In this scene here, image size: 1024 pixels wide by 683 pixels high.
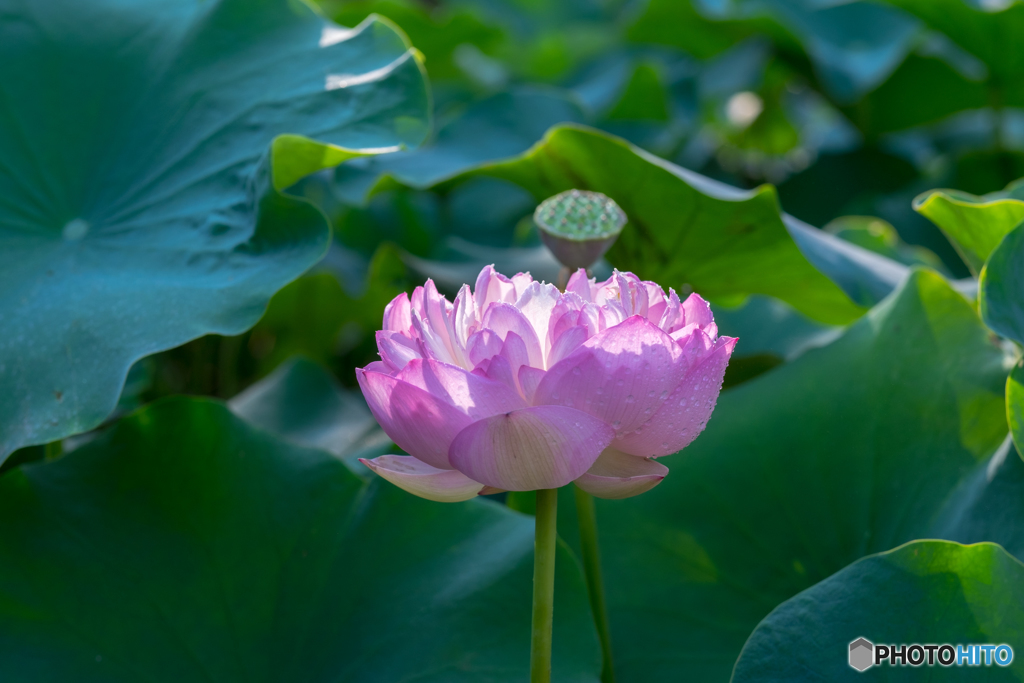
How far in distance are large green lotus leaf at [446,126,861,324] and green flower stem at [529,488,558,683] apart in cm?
42

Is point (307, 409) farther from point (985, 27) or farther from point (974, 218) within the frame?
point (985, 27)

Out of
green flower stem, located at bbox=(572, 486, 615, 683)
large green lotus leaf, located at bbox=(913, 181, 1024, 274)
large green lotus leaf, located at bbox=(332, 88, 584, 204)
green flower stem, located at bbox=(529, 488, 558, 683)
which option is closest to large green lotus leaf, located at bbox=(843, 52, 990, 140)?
large green lotus leaf, located at bbox=(332, 88, 584, 204)

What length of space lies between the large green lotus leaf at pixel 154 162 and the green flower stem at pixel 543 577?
0.30m

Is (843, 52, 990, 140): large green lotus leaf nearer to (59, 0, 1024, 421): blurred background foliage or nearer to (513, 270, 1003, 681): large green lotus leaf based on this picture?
(59, 0, 1024, 421): blurred background foliage

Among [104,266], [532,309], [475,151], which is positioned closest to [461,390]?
[532,309]

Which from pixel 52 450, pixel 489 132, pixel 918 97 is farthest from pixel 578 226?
pixel 918 97

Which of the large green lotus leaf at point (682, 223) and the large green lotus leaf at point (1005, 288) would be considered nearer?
the large green lotus leaf at point (1005, 288)

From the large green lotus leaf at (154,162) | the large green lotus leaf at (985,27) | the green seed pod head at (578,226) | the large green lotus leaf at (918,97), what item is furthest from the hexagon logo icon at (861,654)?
the large green lotus leaf at (918,97)

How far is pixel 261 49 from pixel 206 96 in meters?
0.08

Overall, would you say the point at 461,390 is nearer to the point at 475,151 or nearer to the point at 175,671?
the point at 175,671

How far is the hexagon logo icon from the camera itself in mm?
492

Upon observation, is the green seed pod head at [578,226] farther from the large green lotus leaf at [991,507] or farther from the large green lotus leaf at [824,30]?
the large green lotus leaf at [824,30]

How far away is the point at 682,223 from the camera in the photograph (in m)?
0.81

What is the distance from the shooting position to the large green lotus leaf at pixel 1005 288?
558mm
